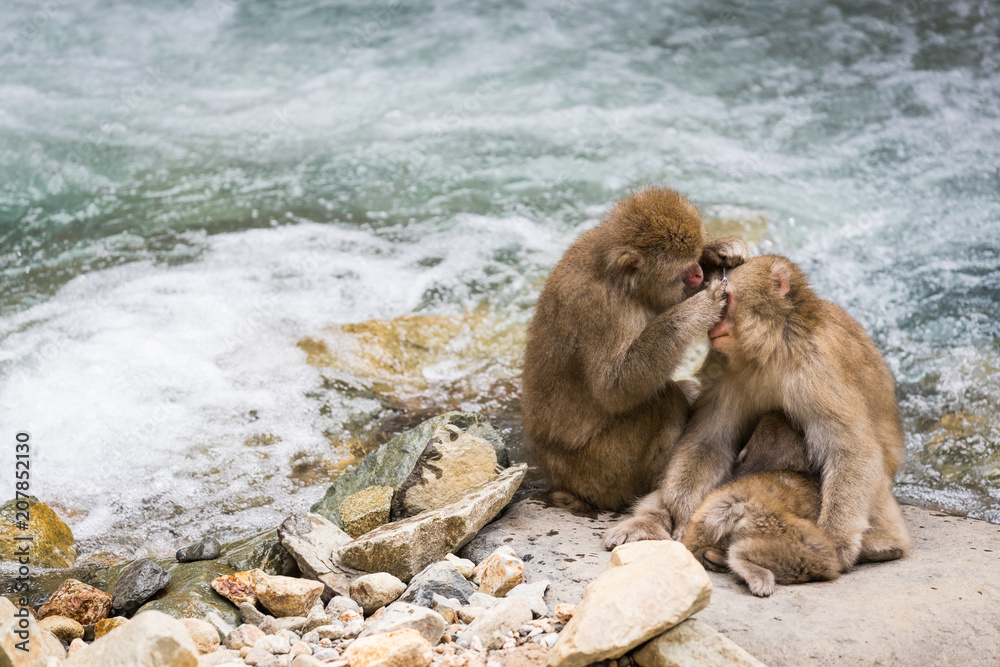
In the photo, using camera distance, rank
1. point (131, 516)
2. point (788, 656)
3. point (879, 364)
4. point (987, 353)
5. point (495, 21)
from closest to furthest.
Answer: point (788, 656) → point (879, 364) → point (131, 516) → point (987, 353) → point (495, 21)

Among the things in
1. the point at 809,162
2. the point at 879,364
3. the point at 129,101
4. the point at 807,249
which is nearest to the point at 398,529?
the point at 879,364

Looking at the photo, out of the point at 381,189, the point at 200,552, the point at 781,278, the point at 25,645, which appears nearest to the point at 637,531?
the point at 781,278

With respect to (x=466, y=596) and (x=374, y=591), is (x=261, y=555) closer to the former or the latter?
(x=374, y=591)

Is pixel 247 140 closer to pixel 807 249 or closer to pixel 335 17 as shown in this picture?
pixel 335 17

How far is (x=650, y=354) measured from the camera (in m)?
3.87

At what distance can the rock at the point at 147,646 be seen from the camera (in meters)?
2.63

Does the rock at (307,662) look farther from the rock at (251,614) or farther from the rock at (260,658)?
the rock at (251,614)

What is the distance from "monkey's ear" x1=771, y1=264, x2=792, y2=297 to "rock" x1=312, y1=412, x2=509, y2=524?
1.54 m

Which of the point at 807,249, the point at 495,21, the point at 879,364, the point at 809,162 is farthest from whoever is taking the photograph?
the point at 495,21

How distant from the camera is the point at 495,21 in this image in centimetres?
1459

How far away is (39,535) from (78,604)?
81cm

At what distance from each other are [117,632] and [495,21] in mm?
13238

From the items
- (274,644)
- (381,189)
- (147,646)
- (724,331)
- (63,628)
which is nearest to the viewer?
(147,646)

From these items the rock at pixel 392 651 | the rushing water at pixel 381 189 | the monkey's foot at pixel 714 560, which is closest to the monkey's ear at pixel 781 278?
the monkey's foot at pixel 714 560
